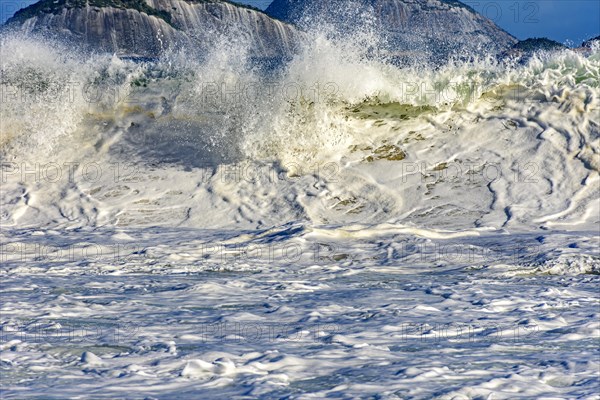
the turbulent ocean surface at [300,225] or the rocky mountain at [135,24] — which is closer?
the turbulent ocean surface at [300,225]

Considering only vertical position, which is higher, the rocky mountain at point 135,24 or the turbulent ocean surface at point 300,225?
the rocky mountain at point 135,24

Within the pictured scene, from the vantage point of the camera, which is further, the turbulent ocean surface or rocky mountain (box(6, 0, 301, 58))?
rocky mountain (box(6, 0, 301, 58))

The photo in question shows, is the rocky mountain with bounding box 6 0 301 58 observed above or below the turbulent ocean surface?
above

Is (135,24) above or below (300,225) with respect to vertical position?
above

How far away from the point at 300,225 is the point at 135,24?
106129mm

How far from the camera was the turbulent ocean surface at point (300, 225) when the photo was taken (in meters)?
3.91

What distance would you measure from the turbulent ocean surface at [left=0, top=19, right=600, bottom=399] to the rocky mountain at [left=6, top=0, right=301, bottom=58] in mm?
89738

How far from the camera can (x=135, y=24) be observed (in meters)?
110

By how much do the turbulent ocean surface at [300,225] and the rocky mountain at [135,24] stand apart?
3533 inches

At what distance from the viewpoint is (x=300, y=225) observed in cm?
852

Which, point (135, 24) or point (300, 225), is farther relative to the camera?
point (135, 24)

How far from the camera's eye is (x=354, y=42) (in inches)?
434

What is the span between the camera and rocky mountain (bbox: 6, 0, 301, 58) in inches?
4166

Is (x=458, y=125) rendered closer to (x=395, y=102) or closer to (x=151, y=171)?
(x=395, y=102)
